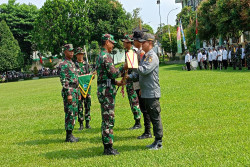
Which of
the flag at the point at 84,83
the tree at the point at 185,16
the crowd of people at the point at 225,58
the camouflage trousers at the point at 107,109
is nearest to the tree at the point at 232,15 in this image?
the crowd of people at the point at 225,58

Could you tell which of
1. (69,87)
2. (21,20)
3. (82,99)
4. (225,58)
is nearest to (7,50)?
(21,20)

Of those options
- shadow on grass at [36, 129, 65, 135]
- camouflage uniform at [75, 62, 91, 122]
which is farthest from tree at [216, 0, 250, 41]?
shadow on grass at [36, 129, 65, 135]

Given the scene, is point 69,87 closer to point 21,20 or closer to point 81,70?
point 81,70

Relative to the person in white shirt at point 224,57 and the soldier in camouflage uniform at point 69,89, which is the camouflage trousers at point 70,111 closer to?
the soldier in camouflage uniform at point 69,89

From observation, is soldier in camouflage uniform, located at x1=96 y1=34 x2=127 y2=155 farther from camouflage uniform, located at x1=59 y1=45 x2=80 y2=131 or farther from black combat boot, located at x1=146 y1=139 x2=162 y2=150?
camouflage uniform, located at x1=59 y1=45 x2=80 y2=131

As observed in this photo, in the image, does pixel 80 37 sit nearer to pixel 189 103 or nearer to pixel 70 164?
pixel 189 103

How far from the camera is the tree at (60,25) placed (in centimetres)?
4994

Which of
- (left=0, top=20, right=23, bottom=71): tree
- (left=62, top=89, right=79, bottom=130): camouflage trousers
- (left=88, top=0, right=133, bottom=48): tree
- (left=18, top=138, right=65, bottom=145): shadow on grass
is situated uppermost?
(left=88, top=0, right=133, bottom=48): tree

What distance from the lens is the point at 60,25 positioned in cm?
5019

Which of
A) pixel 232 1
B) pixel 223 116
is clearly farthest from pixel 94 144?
pixel 232 1

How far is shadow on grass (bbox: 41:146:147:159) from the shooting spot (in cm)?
637

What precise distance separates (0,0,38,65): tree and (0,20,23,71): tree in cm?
392

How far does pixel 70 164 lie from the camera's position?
19.5ft

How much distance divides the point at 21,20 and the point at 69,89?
62.5 m
